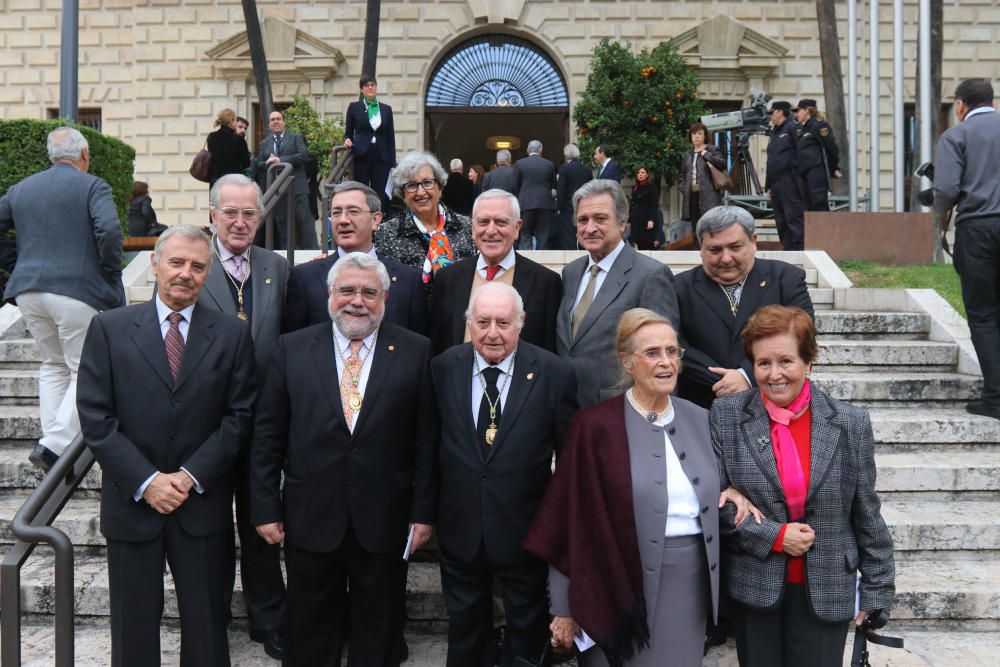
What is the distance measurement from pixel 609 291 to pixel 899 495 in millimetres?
2500

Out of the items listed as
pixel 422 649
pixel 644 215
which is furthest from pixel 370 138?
pixel 422 649

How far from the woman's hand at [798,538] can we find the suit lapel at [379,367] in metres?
1.61

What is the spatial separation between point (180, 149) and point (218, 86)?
145 cm

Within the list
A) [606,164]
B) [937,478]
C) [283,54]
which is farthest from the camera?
[283,54]

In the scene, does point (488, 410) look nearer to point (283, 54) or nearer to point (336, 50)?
point (336, 50)

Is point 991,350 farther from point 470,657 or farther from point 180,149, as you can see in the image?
point 180,149

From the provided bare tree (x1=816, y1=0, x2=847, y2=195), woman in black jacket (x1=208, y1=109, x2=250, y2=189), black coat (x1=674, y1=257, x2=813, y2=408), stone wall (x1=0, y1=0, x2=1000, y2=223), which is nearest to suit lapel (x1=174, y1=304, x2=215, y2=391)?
black coat (x1=674, y1=257, x2=813, y2=408)

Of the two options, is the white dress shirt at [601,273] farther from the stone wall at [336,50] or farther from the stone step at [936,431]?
the stone wall at [336,50]

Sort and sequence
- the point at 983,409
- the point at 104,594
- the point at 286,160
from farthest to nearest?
the point at 286,160 → the point at 983,409 → the point at 104,594

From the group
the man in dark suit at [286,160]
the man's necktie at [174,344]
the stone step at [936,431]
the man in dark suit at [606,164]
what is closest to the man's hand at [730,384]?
the man's necktie at [174,344]

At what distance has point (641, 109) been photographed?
16234 mm

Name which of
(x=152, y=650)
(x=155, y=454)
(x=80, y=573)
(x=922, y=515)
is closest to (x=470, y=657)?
Result: (x=152, y=650)

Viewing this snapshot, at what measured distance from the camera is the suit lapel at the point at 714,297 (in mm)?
4102

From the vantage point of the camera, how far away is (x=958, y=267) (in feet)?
20.1
